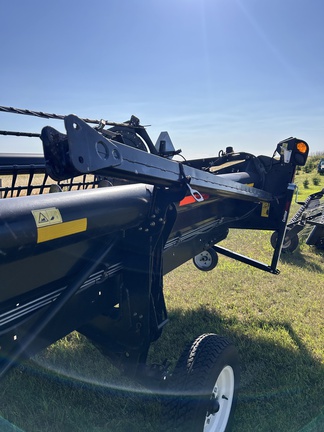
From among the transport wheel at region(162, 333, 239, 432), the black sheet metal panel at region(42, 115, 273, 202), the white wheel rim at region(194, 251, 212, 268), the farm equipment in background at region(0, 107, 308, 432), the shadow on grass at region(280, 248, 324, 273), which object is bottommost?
the shadow on grass at region(280, 248, 324, 273)

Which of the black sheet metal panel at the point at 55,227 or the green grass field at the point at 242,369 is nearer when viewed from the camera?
the black sheet metal panel at the point at 55,227

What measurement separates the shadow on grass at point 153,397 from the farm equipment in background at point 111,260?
0.38 metres

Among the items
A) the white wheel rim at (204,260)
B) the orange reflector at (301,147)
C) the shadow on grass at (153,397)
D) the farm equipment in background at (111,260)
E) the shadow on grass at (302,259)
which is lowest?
the shadow on grass at (153,397)

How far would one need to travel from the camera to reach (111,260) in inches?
83.6

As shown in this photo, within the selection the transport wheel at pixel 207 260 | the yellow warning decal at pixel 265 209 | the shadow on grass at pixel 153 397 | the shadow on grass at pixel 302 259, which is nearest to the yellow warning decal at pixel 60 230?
the shadow on grass at pixel 153 397

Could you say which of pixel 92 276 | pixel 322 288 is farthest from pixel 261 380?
pixel 322 288

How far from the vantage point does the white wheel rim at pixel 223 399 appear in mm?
2208

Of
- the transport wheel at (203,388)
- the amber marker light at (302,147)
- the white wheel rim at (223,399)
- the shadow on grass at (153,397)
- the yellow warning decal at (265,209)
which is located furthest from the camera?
the yellow warning decal at (265,209)

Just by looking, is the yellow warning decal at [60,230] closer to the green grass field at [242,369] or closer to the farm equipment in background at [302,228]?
the green grass field at [242,369]

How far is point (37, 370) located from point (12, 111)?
2.15 meters

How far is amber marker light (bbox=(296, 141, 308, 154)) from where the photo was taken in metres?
3.84

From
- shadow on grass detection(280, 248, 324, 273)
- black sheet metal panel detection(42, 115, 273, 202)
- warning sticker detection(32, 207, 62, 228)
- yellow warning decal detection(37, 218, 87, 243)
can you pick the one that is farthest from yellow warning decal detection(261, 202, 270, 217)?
warning sticker detection(32, 207, 62, 228)

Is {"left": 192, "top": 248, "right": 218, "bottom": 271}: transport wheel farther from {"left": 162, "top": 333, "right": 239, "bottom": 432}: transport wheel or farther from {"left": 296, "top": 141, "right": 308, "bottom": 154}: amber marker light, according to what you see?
{"left": 162, "top": 333, "right": 239, "bottom": 432}: transport wheel

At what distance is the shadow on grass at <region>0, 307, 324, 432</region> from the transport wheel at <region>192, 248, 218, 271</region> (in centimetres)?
164
